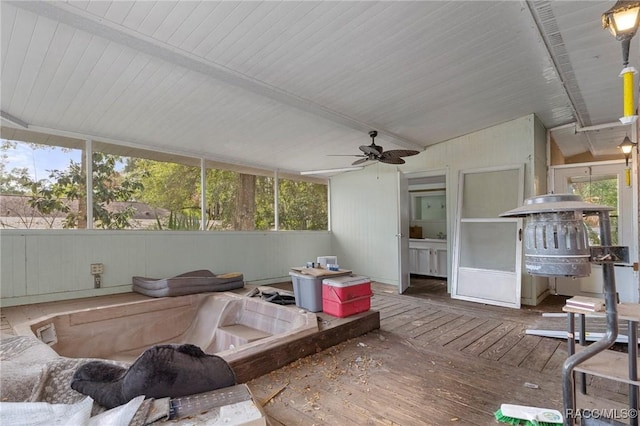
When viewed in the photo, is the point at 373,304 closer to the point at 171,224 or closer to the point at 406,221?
the point at 406,221

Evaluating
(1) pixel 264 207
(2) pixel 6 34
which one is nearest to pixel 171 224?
(1) pixel 264 207

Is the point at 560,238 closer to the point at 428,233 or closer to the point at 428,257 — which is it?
the point at 428,257

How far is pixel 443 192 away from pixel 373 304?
4.08m

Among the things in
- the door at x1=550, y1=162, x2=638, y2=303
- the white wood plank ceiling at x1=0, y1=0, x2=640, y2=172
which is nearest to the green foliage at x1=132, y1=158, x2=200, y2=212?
the white wood plank ceiling at x1=0, y1=0, x2=640, y2=172

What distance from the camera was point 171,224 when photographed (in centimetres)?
527

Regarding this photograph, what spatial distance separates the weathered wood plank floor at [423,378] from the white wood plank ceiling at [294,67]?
278 centimetres

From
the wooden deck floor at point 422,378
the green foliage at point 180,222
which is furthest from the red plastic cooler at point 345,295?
the green foliage at point 180,222

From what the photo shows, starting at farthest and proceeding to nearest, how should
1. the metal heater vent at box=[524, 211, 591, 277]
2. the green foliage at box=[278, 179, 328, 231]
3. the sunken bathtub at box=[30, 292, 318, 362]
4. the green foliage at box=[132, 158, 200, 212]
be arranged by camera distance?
the green foliage at box=[278, 179, 328, 231] < the green foliage at box=[132, 158, 200, 212] < the sunken bathtub at box=[30, 292, 318, 362] < the metal heater vent at box=[524, 211, 591, 277]

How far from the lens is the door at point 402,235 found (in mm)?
5703
